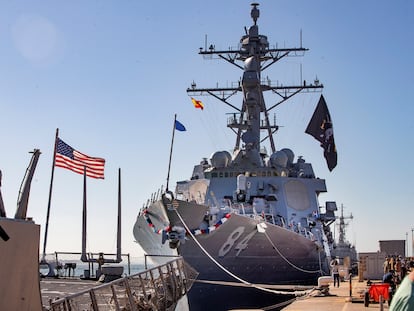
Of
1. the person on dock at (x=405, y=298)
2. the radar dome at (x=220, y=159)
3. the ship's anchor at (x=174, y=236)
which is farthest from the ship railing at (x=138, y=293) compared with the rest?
the radar dome at (x=220, y=159)

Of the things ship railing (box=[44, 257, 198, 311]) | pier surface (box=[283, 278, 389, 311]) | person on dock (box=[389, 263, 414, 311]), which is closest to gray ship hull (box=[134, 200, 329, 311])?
pier surface (box=[283, 278, 389, 311])

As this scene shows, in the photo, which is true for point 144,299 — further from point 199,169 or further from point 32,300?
point 199,169

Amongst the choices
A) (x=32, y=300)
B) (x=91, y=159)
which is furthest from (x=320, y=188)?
(x=32, y=300)

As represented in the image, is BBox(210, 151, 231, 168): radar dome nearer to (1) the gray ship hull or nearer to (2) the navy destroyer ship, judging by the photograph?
(2) the navy destroyer ship

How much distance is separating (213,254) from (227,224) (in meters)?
1.15

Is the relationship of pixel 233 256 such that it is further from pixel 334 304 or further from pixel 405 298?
pixel 405 298

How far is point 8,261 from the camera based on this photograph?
3.79m

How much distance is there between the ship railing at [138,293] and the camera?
651 centimetres

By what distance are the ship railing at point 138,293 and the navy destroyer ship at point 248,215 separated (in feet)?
15.7

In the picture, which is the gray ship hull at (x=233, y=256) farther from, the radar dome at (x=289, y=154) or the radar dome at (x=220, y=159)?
the radar dome at (x=289, y=154)

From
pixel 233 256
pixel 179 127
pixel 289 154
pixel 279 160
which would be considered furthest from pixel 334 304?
pixel 289 154

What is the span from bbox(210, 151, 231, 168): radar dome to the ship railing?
14.8 m

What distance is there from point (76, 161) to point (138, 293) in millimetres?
9111

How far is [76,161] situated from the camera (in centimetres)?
1777
